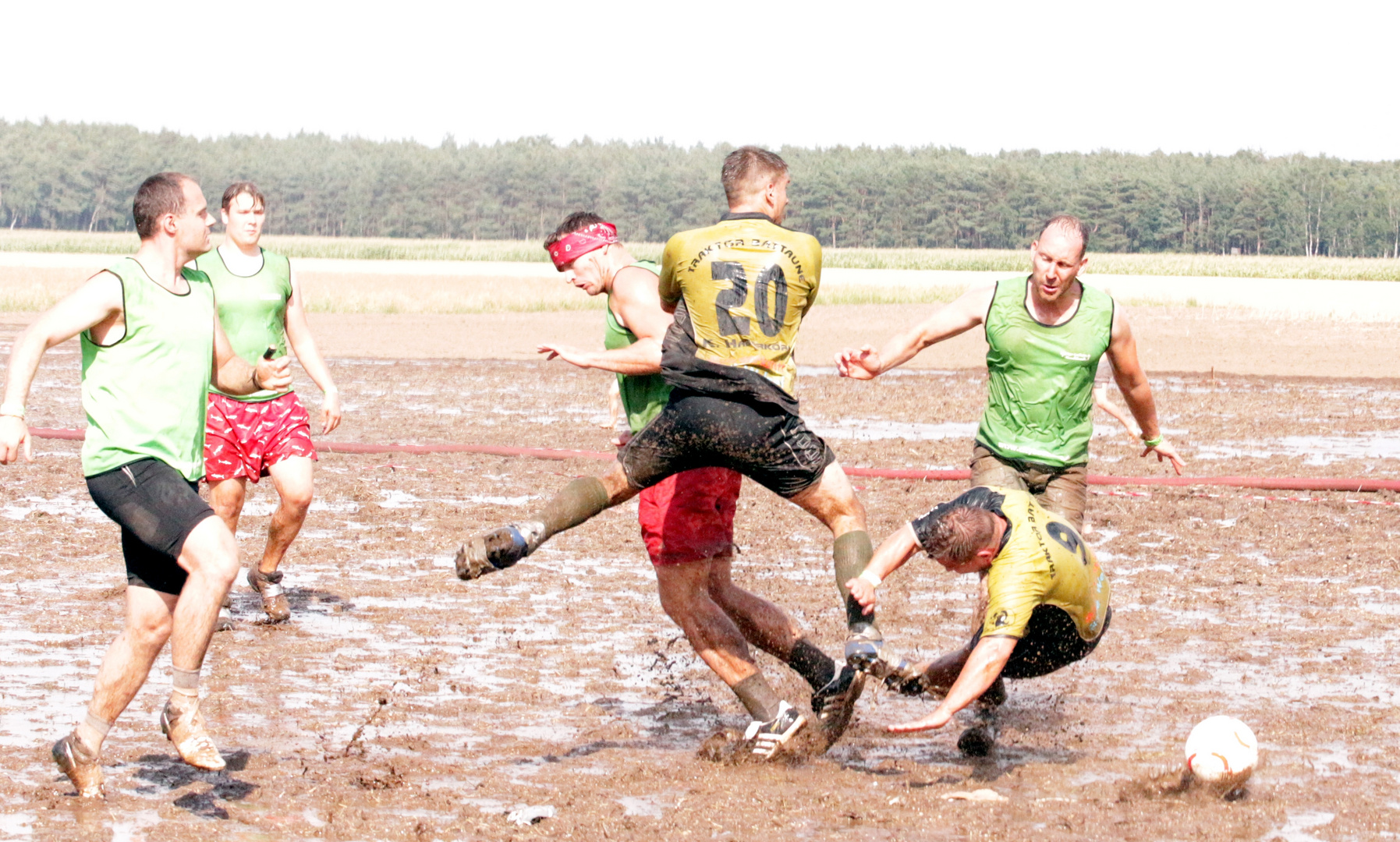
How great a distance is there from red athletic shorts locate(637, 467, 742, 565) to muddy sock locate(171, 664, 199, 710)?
1.67 meters

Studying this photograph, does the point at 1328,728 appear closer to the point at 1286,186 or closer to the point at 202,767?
the point at 202,767

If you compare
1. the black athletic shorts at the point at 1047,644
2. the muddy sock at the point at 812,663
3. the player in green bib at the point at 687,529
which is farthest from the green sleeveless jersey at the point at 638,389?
the black athletic shorts at the point at 1047,644

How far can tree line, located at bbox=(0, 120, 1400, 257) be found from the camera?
427 ft

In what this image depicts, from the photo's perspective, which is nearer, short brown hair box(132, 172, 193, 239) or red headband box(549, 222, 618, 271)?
short brown hair box(132, 172, 193, 239)

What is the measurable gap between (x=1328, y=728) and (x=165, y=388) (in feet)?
14.8

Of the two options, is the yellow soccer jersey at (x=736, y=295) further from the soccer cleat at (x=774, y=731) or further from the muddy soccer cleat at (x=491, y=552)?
the soccer cleat at (x=774, y=731)

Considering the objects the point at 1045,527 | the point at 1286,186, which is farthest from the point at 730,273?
the point at 1286,186

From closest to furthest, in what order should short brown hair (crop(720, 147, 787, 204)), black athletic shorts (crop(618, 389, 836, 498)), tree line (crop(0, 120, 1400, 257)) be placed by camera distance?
black athletic shorts (crop(618, 389, 836, 498))
short brown hair (crop(720, 147, 787, 204))
tree line (crop(0, 120, 1400, 257))

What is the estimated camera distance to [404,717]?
665cm

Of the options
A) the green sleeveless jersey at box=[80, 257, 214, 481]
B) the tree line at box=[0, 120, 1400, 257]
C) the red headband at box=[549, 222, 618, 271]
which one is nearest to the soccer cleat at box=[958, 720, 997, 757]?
the red headband at box=[549, 222, 618, 271]

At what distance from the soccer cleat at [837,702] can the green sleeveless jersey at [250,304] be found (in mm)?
3457

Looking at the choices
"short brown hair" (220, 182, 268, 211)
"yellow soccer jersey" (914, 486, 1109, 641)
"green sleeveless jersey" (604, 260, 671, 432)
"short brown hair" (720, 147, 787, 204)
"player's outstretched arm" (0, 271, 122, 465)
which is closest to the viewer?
"player's outstretched arm" (0, 271, 122, 465)

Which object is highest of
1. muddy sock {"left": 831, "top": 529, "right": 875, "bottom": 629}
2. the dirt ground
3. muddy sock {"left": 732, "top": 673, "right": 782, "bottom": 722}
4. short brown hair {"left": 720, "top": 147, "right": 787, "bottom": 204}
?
short brown hair {"left": 720, "top": 147, "right": 787, "bottom": 204}

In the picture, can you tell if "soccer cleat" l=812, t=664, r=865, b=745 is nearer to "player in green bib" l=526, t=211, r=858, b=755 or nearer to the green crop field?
"player in green bib" l=526, t=211, r=858, b=755
